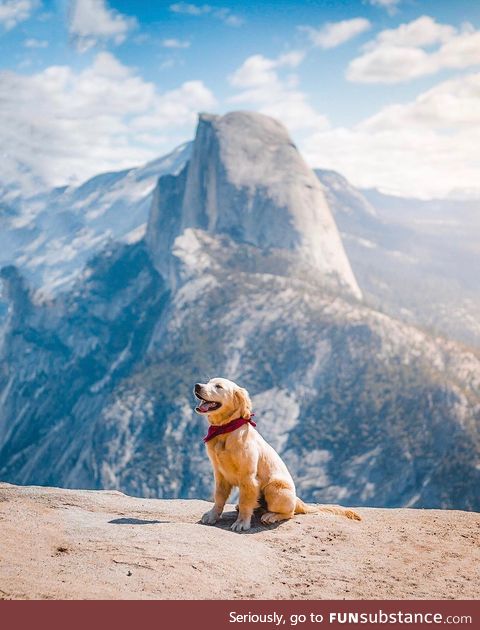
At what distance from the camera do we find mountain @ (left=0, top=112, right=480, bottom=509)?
61.9 meters

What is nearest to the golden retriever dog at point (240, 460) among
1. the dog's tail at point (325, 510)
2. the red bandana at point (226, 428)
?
the red bandana at point (226, 428)

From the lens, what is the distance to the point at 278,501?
34.5ft

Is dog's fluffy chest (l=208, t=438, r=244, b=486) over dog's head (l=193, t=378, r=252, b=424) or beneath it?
beneath

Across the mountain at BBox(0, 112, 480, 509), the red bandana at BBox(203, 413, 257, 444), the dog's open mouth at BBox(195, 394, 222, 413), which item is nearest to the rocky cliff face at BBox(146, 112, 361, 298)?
the mountain at BBox(0, 112, 480, 509)

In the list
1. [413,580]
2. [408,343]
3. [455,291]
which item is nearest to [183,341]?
[408,343]

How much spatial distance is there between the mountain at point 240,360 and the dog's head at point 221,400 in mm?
45874

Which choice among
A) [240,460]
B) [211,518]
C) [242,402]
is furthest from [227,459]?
[211,518]

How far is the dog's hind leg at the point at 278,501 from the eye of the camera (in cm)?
1048

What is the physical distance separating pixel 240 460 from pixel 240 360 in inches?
2679

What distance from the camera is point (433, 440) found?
59000 mm

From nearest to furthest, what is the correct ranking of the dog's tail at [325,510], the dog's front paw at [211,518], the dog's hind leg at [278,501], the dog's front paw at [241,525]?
the dog's front paw at [241,525] < the dog's hind leg at [278,501] < the dog's front paw at [211,518] < the dog's tail at [325,510]

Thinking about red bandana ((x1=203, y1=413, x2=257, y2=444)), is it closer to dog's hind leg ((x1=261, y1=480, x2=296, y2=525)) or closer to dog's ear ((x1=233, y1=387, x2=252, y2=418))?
dog's ear ((x1=233, y1=387, x2=252, y2=418))

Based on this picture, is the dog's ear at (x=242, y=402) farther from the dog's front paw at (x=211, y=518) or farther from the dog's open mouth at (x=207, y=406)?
the dog's front paw at (x=211, y=518)

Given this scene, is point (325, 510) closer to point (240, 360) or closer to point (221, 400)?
point (221, 400)
